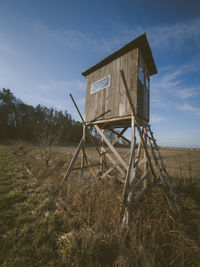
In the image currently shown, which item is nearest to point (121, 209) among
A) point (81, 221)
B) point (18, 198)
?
point (81, 221)

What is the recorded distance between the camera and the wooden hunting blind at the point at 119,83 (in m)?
4.54

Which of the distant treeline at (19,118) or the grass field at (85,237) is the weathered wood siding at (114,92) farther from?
the distant treeline at (19,118)

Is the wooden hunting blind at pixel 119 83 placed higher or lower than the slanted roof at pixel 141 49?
lower

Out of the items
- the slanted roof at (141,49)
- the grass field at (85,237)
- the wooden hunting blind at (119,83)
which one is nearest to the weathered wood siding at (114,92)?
the wooden hunting blind at (119,83)

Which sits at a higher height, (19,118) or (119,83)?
(19,118)

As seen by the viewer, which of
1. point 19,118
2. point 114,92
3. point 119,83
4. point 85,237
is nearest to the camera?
point 85,237

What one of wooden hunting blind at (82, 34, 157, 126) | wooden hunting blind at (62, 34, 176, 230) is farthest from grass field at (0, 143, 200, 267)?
wooden hunting blind at (82, 34, 157, 126)

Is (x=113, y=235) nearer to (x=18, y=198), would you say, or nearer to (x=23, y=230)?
(x=23, y=230)

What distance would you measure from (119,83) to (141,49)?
6.66 feet

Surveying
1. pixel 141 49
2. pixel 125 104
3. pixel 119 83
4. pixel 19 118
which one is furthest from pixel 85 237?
pixel 19 118

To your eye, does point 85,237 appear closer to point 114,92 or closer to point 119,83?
point 114,92

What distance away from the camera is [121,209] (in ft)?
9.19

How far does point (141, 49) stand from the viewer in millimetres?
5023

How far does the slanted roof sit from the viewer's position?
4.53m
